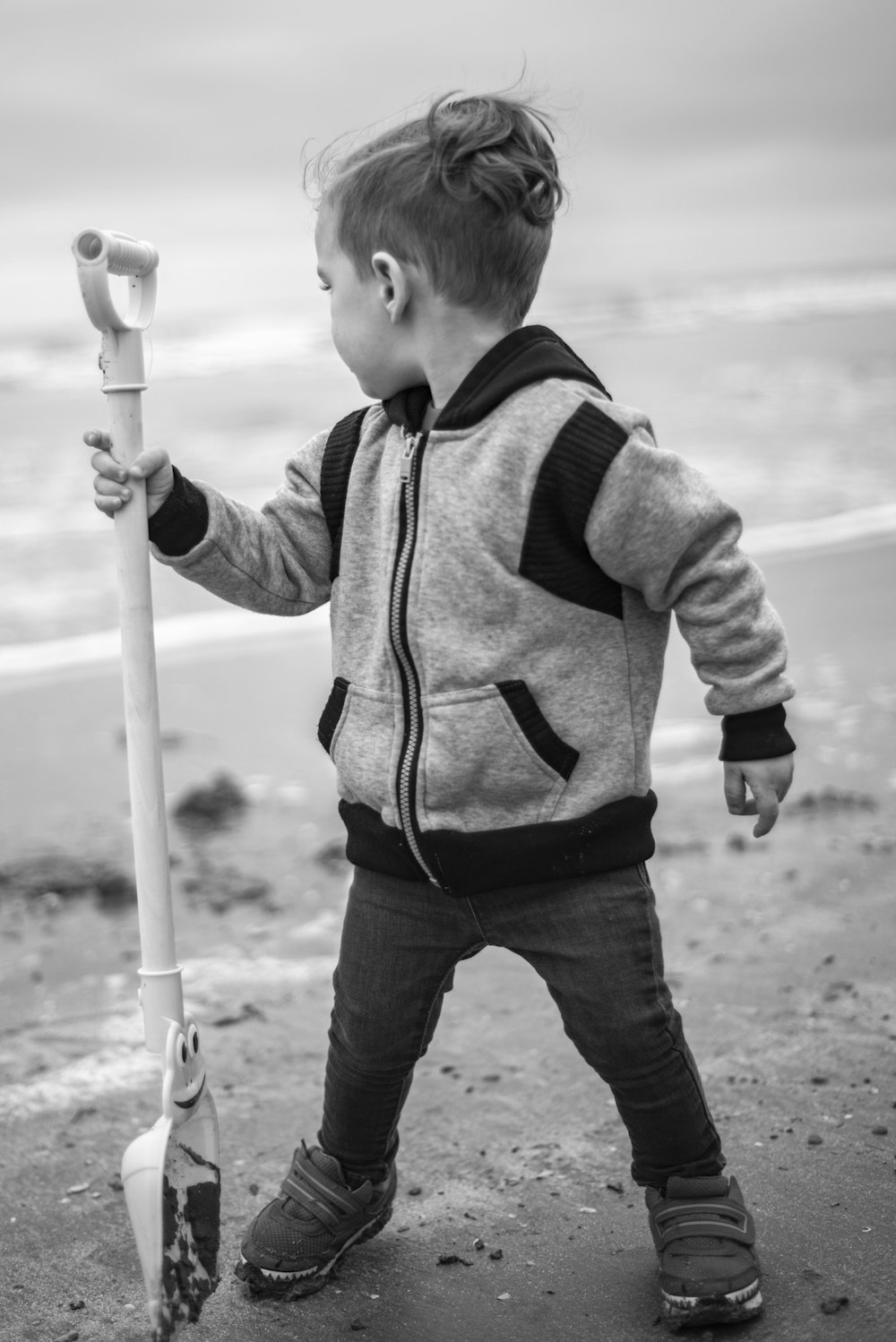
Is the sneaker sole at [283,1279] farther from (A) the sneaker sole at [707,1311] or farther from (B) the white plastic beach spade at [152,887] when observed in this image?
(A) the sneaker sole at [707,1311]

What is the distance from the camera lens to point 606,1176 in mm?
2398

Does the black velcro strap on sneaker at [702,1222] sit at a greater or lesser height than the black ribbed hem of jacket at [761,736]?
lesser

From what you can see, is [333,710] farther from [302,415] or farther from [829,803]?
[302,415]

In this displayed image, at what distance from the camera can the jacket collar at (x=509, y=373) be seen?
1990 mm

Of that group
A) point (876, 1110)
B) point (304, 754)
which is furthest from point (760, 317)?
point (876, 1110)

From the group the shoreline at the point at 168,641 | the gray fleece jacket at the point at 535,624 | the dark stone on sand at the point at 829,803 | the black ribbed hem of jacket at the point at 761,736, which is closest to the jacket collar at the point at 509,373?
the gray fleece jacket at the point at 535,624

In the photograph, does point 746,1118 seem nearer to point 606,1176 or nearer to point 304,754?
point 606,1176

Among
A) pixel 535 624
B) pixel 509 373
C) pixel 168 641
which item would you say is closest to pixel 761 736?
pixel 535 624

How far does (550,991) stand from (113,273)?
112 cm

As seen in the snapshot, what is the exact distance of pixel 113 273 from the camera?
1947 millimetres

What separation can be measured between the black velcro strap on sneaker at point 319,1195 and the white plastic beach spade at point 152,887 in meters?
0.20

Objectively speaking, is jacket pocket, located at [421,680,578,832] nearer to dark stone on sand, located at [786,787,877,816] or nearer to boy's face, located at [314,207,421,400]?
boy's face, located at [314,207,421,400]

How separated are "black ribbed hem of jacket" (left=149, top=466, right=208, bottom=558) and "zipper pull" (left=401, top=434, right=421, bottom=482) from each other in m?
0.29

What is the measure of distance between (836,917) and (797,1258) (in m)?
1.21
